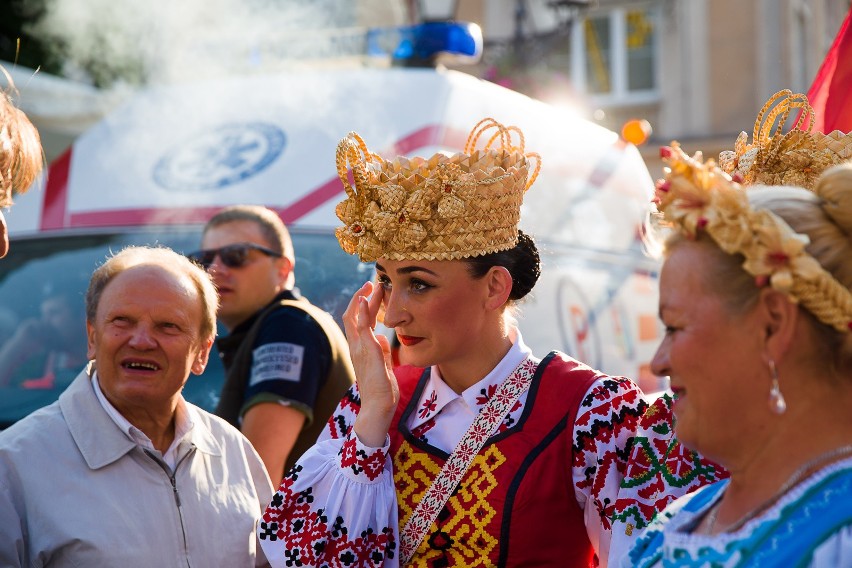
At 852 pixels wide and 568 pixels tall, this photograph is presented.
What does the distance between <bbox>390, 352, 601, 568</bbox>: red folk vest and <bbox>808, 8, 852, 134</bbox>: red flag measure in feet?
5.87

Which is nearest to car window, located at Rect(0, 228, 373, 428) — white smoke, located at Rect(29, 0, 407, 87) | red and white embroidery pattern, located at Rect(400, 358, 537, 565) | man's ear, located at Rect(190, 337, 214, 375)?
man's ear, located at Rect(190, 337, 214, 375)

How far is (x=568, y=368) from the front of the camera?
3240 millimetres

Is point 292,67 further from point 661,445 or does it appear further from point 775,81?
point 775,81

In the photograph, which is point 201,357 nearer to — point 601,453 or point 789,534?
point 601,453

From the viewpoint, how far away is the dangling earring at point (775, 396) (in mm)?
2086

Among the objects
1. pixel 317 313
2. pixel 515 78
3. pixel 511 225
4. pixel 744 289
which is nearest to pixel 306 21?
pixel 515 78

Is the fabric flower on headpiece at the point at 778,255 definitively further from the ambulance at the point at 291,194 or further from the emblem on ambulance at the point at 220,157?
the emblem on ambulance at the point at 220,157

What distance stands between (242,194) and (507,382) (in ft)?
7.46

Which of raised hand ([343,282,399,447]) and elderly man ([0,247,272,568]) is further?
raised hand ([343,282,399,447])

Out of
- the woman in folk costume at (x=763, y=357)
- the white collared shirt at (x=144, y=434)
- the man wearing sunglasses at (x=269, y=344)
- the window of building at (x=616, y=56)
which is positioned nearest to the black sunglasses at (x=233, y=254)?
the man wearing sunglasses at (x=269, y=344)

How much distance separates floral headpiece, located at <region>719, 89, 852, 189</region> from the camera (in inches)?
126

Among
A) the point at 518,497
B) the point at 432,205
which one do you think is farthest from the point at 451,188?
the point at 518,497

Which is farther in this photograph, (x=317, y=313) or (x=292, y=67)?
(x=292, y=67)

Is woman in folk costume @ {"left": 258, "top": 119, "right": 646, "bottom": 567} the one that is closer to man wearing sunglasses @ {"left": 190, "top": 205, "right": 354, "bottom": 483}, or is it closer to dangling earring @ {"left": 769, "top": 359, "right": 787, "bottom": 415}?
man wearing sunglasses @ {"left": 190, "top": 205, "right": 354, "bottom": 483}
